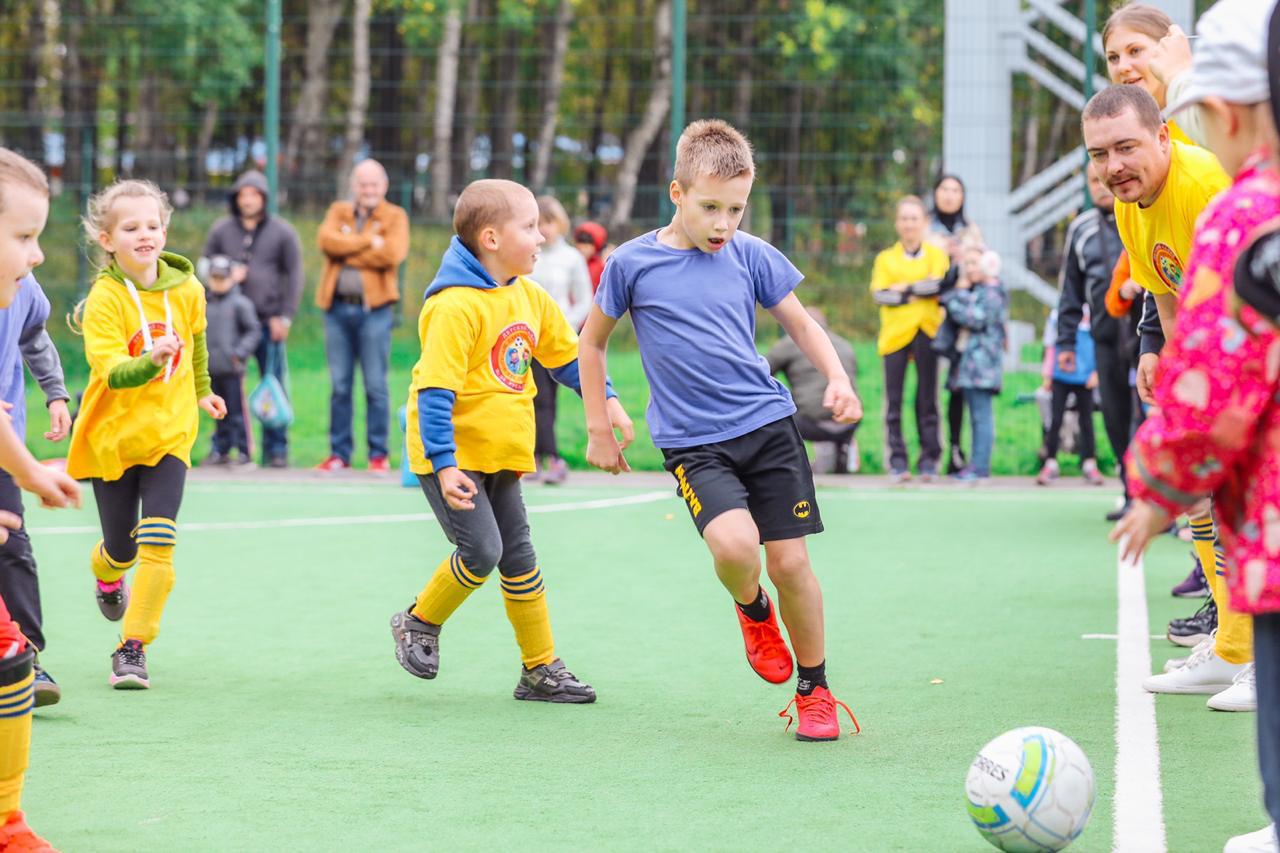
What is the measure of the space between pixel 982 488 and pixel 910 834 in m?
8.51

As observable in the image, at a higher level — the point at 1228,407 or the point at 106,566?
the point at 1228,407

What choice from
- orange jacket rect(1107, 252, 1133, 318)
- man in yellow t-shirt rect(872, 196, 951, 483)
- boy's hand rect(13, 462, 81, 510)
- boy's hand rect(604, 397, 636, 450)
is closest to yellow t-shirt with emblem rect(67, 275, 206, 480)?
boy's hand rect(604, 397, 636, 450)

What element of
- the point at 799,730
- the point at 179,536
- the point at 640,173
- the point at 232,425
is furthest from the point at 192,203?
the point at 799,730

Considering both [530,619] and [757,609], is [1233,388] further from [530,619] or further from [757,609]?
[530,619]

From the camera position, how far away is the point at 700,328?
5488 millimetres

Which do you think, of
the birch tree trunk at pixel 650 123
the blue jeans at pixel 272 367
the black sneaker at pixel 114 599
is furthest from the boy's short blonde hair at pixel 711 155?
the birch tree trunk at pixel 650 123

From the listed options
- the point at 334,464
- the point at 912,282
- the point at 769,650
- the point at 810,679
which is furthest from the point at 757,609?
the point at 334,464

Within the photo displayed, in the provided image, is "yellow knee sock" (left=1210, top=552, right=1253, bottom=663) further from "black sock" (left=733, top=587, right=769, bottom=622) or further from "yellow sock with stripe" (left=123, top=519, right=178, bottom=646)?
"yellow sock with stripe" (left=123, top=519, right=178, bottom=646)

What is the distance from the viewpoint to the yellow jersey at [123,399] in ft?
20.5

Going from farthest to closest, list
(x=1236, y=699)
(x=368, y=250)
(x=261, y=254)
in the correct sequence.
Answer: (x=261, y=254)
(x=368, y=250)
(x=1236, y=699)

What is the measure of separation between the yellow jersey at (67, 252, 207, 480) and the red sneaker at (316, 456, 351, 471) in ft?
23.9

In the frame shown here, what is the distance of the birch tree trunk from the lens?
1762cm

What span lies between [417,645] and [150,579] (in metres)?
1.01

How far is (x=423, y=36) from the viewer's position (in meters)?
26.4
